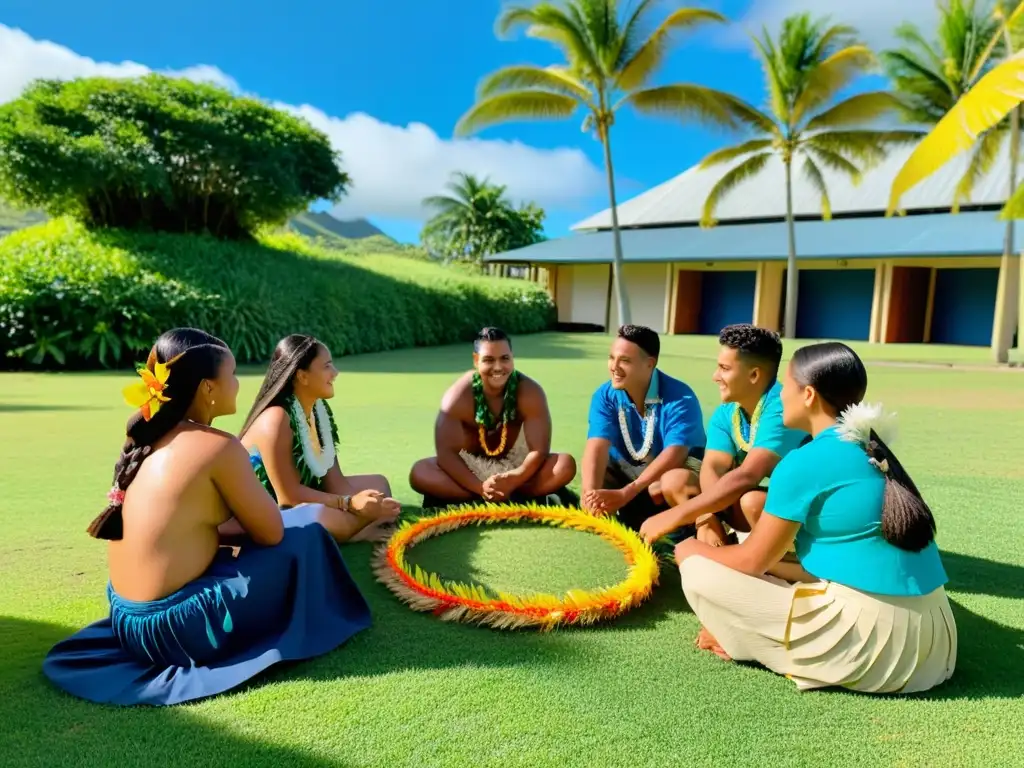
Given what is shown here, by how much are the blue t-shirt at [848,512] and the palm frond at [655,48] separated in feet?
59.1

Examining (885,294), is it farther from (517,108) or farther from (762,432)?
(762,432)

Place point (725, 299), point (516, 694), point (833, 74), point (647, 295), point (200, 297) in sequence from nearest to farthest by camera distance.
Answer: point (516, 694), point (200, 297), point (833, 74), point (725, 299), point (647, 295)

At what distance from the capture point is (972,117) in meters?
7.07

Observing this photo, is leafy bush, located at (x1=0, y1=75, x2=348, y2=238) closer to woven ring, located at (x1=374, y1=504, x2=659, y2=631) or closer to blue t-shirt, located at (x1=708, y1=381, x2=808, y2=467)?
woven ring, located at (x1=374, y1=504, x2=659, y2=631)

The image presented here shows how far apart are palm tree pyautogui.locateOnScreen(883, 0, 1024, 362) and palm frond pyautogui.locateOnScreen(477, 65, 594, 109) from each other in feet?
25.0

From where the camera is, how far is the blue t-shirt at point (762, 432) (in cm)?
342

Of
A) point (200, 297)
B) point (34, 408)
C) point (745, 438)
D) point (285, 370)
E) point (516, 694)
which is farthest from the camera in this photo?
point (200, 297)

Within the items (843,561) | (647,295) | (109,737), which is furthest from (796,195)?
(109,737)

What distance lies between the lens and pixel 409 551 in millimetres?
3918

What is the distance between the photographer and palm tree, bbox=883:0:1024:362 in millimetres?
15992

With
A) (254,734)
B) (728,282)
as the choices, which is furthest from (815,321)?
(254,734)

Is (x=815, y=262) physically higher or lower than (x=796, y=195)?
lower

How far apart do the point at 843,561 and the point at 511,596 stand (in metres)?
1.31

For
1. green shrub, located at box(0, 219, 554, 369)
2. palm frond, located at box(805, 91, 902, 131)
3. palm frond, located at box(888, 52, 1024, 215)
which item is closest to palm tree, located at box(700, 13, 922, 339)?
palm frond, located at box(805, 91, 902, 131)
